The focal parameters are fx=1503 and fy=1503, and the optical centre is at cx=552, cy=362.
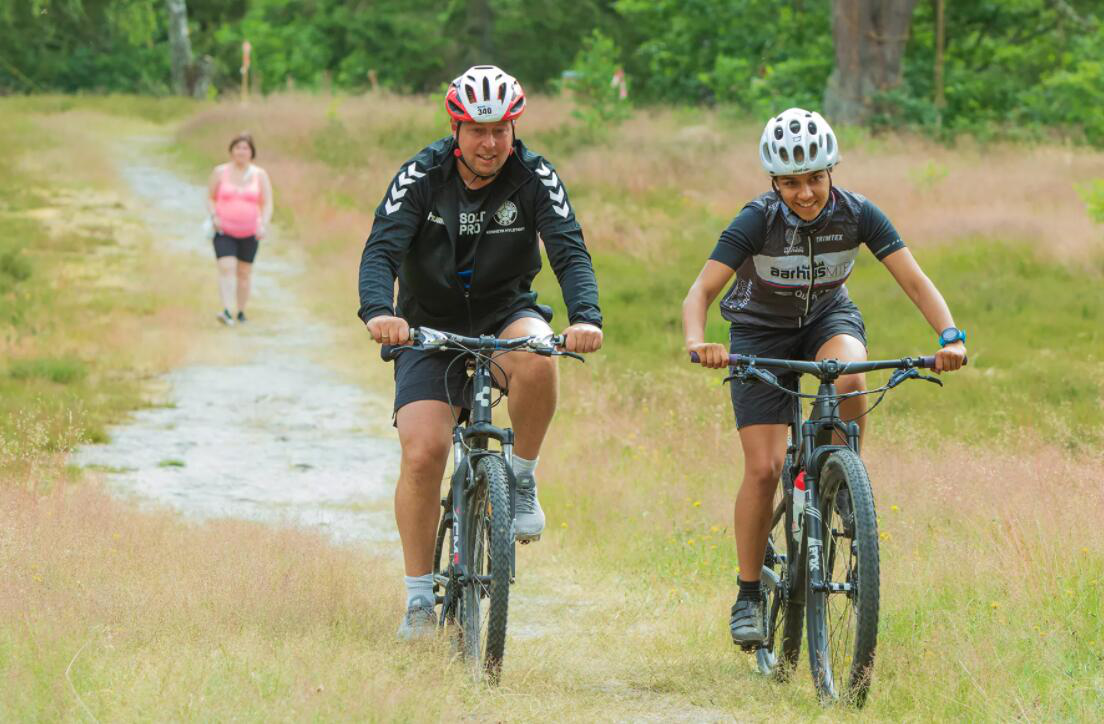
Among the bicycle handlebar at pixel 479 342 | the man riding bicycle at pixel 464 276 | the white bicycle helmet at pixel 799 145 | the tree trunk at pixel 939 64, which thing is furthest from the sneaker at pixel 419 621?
the tree trunk at pixel 939 64

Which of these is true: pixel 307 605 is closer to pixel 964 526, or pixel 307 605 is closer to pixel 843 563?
pixel 843 563

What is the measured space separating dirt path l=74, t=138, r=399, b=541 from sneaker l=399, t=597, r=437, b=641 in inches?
106

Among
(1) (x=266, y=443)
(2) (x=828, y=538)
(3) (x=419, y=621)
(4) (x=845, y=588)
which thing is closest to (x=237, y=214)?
(1) (x=266, y=443)

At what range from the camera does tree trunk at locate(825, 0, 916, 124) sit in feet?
92.6

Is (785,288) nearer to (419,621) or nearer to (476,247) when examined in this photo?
(476,247)

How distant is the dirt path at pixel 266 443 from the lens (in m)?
9.24

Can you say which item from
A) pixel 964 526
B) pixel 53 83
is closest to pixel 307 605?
pixel 964 526

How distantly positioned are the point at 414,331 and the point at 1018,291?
10170 millimetres

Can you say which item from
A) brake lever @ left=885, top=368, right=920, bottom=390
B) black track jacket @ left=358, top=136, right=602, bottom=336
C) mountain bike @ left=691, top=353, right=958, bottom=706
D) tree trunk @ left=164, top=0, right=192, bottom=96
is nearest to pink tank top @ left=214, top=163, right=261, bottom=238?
black track jacket @ left=358, top=136, right=602, bottom=336

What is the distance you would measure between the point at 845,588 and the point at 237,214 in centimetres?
1159

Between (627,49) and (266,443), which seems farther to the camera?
(627,49)

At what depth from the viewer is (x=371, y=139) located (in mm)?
28297

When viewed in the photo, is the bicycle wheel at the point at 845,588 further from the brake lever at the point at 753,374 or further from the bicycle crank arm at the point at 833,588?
the brake lever at the point at 753,374

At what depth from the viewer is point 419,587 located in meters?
5.69
